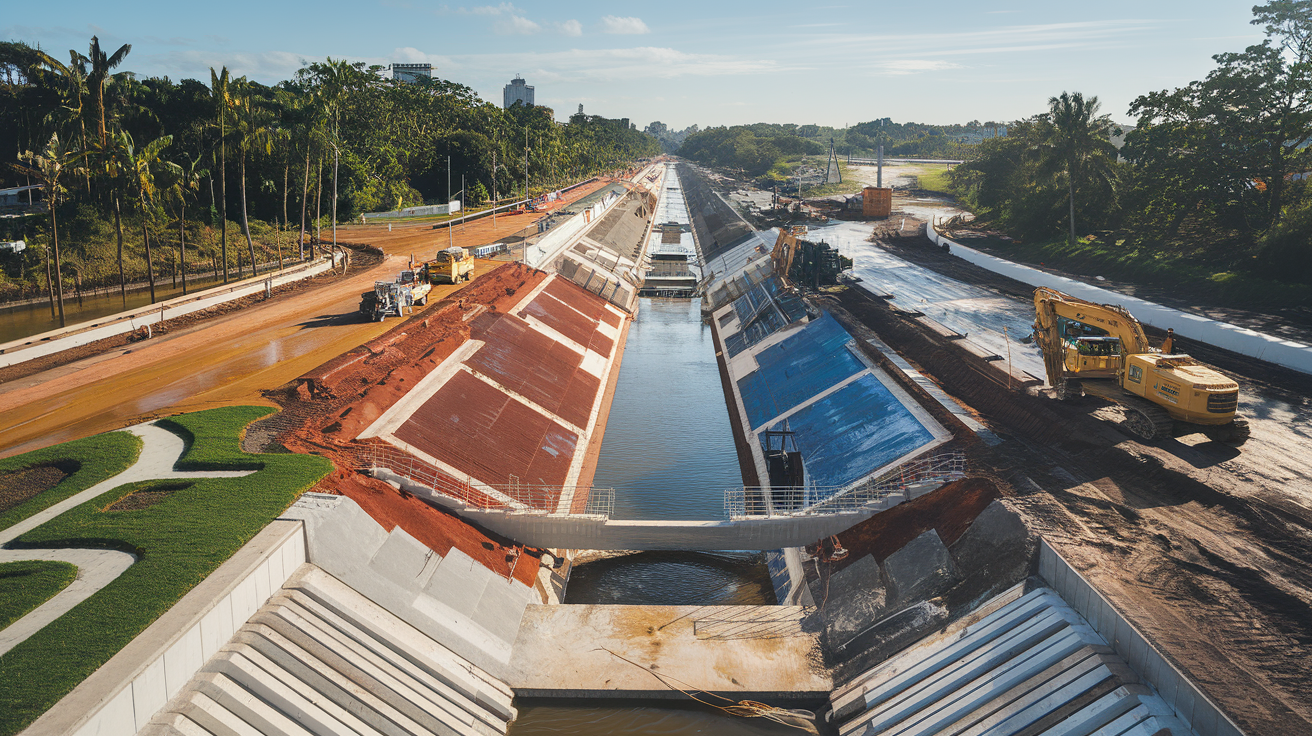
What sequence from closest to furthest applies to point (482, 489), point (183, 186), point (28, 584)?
1. point (28, 584)
2. point (482, 489)
3. point (183, 186)

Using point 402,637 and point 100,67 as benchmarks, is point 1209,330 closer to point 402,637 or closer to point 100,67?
point 402,637

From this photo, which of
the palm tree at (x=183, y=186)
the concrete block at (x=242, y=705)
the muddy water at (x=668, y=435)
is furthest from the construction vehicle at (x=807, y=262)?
the concrete block at (x=242, y=705)

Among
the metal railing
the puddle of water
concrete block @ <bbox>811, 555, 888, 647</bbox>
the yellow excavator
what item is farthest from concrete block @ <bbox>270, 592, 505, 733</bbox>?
the yellow excavator

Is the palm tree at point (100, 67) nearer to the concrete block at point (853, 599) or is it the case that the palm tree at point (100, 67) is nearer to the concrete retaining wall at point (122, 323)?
the concrete retaining wall at point (122, 323)

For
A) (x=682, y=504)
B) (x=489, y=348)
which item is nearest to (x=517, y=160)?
(x=489, y=348)

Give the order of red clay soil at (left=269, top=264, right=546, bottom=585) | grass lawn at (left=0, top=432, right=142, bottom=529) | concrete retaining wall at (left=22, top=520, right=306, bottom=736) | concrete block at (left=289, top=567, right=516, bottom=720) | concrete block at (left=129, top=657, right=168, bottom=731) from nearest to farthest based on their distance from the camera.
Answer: concrete retaining wall at (left=22, top=520, right=306, bottom=736), concrete block at (left=129, top=657, right=168, bottom=731), concrete block at (left=289, top=567, right=516, bottom=720), grass lawn at (left=0, top=432, right=142, bottom=529), red clay soil at (left=269, top=264, right=546, bottom=585)

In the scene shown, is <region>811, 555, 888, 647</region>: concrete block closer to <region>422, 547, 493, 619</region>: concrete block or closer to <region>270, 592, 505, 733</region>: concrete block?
<region>422, 547, 493, 619</region>: concrete block

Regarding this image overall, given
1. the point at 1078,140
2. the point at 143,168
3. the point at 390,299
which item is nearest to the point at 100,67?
the point at 143,168
